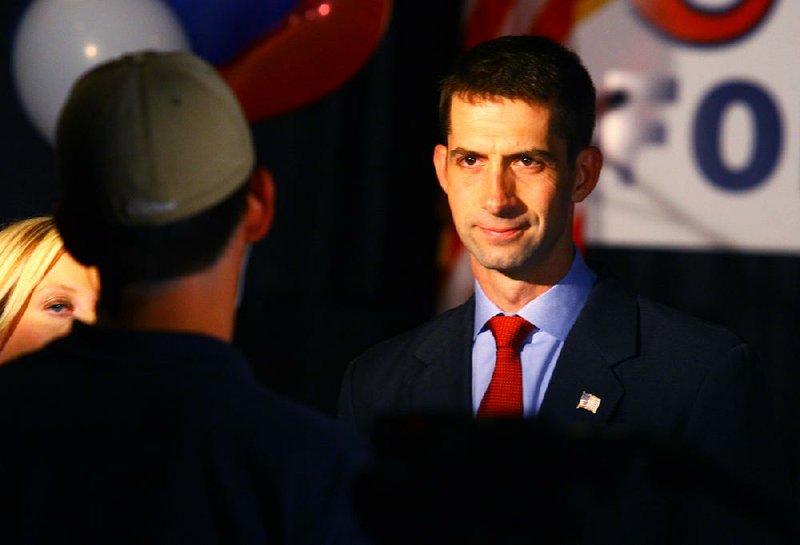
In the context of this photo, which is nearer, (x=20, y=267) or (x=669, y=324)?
(x=669, y=324)

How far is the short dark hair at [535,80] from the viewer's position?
1726mm

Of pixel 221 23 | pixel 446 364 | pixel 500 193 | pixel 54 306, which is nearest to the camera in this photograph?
pixel 500 193

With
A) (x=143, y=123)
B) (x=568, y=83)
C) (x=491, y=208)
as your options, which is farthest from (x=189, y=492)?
(x=568, y=83)

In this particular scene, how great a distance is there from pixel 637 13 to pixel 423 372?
2.05m

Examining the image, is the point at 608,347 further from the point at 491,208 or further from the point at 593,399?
the point at 491,208

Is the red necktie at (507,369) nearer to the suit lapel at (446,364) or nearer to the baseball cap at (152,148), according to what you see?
the suit lapel at (446,364)

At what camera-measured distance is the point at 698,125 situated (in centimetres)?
340

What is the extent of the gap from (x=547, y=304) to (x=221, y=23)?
128 cm

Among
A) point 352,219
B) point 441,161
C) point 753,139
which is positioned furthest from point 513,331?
point 352,219

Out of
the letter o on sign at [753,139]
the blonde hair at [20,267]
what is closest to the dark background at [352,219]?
the letter o on sign at [753,139]

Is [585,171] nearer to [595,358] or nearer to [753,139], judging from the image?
[595,358]

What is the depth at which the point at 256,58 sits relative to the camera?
Result: 2699 millimetres

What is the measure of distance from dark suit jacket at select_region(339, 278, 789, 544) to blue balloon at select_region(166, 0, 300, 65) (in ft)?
3.47

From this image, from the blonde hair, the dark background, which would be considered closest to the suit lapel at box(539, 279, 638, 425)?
the blonde hair
